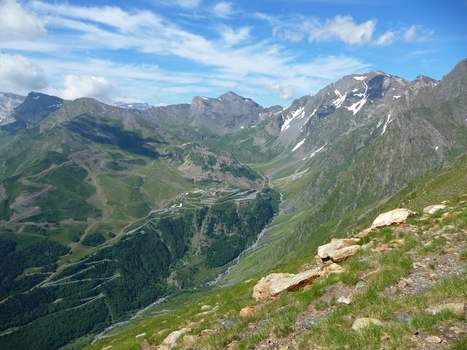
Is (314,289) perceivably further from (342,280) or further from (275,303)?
(275,303)

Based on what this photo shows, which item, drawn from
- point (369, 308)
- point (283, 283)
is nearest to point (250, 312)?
point (283, 283)

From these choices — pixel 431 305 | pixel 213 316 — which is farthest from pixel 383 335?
pixel 213 316

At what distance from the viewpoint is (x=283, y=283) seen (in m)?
23.3

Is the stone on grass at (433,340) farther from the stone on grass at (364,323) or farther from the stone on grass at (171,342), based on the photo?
the stone on grass at (171,342)

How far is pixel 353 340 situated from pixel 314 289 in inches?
274

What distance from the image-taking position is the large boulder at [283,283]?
73.1 feet

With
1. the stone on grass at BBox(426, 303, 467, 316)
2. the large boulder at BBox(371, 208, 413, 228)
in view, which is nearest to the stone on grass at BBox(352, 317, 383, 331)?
the stone on grass at BBox(426, 303, 467, 316)

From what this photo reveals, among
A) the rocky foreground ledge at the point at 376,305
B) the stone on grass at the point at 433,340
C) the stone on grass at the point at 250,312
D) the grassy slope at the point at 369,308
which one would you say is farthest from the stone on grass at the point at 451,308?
the stone on grass at the point at 250,312

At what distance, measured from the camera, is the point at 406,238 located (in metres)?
23.1

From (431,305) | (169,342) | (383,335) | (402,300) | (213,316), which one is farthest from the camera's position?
(213,316)

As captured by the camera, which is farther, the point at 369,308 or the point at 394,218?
the point at 394,218

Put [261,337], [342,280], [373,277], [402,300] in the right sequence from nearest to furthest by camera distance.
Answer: [402,300] < [261,337] < [373,277] < [342,280]

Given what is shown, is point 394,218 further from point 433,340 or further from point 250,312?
point 433,340

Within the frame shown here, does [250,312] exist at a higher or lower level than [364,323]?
lower
